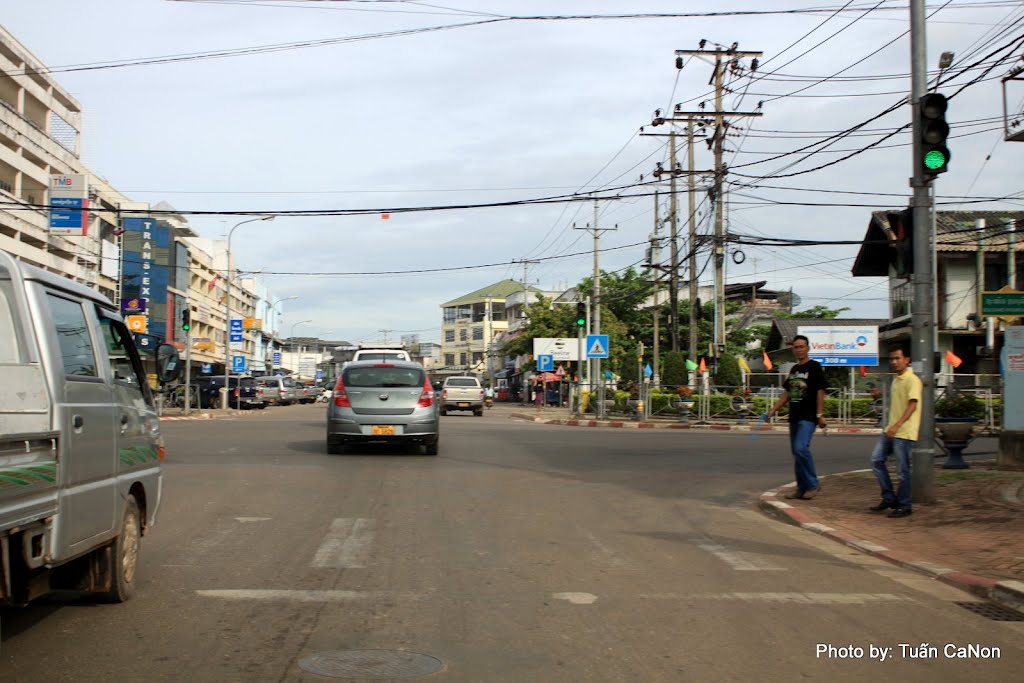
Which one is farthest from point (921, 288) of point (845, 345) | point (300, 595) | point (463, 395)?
point (463, 395)

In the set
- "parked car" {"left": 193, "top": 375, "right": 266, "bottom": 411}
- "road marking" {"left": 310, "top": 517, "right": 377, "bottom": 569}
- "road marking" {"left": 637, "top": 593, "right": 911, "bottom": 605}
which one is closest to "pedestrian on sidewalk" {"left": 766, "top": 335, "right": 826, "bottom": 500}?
"road marking" {"left": 637, "top": 593, "right": 911, "bottom": 605}

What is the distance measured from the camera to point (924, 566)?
7484 mm

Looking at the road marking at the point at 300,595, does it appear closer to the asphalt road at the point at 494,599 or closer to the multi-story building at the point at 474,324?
the asphalt road at the point at 494,599

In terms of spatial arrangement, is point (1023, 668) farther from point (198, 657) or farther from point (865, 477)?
point (865, 477)

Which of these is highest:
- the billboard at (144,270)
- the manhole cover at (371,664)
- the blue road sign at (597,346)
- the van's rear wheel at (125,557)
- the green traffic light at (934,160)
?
the billboard at (144,270)

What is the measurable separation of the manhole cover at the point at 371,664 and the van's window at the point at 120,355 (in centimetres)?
230

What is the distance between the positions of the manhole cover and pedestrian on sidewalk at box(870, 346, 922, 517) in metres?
6.68

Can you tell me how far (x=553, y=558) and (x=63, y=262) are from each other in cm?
4614

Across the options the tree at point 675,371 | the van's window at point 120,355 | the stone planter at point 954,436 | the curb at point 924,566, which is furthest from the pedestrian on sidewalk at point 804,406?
the tree at point 675,371

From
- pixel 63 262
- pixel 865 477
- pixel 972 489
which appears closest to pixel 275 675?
pixel 972 489

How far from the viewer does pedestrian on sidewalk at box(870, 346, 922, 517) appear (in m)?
9.84

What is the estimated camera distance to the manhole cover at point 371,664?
464 centimetres

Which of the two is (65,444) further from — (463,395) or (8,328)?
(463,395)

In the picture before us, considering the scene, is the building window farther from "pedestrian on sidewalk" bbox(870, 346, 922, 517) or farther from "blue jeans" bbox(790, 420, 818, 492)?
"pedestrian on sidewalk" bbox(870, 346, 922, 517)
